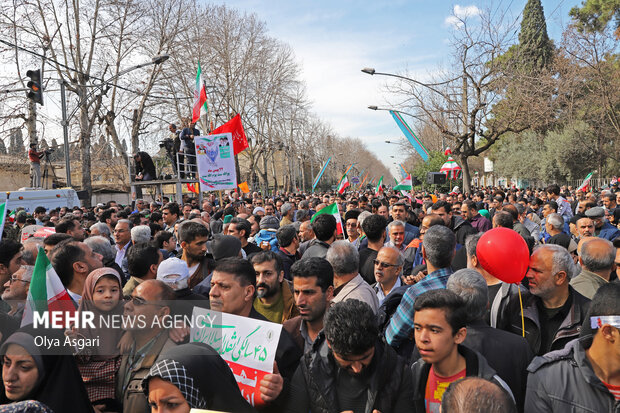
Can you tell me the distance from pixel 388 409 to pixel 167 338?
1261mm

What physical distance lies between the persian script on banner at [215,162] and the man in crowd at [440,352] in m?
8.86

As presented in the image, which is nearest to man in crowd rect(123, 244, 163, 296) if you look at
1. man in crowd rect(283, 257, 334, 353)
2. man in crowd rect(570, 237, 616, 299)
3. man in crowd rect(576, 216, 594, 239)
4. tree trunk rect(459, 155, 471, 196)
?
man in crowd rect(283, 257, 334, 353)

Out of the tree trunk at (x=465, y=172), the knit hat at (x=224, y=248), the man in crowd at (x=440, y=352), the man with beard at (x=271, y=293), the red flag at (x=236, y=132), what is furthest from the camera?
the tree trunk at (x=465, y=172)

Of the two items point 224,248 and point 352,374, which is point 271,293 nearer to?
point 224,248

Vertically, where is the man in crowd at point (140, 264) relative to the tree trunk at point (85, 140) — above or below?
below

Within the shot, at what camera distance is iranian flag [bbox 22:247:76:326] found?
10.8 feet

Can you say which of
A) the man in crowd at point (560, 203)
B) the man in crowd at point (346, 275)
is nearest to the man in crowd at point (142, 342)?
the man in crowd at point (346, 275)

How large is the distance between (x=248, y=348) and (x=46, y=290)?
5.86ft

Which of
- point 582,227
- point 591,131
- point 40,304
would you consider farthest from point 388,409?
point 591,131

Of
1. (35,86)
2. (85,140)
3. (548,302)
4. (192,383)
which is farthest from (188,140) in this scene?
(192,383)

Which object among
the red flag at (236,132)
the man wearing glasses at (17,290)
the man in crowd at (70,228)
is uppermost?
the red flag at (236,132)

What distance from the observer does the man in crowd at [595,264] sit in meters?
4.00

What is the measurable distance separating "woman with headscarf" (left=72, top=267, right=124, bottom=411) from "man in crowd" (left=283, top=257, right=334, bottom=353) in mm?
1061

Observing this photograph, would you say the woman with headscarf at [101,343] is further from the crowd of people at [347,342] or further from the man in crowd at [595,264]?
the man in crowd at [595,264]
